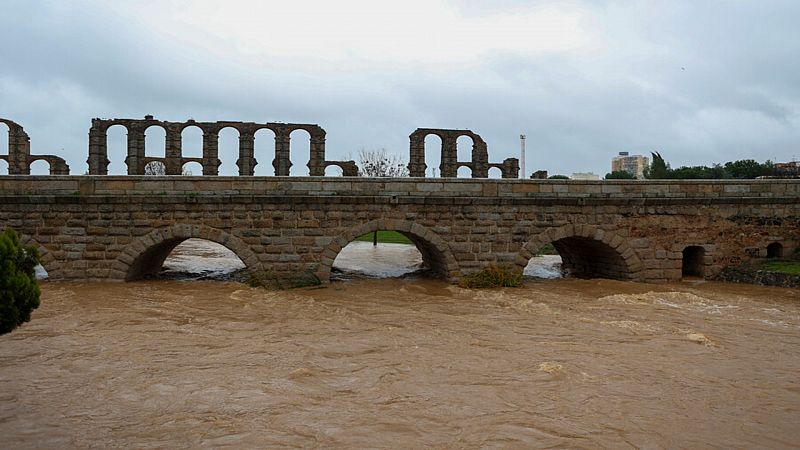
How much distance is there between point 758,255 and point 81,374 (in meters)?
15.3

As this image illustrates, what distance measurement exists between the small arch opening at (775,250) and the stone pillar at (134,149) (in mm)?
21432

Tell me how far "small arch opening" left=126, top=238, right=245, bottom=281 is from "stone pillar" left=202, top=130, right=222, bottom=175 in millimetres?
3423

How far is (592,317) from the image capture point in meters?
10.9

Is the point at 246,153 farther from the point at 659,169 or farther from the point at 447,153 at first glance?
the point at 659,169

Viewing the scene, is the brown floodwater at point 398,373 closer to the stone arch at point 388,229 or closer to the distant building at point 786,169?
the stone arch at point 388,229

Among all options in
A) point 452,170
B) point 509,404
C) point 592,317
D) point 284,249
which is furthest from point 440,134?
point 509,404

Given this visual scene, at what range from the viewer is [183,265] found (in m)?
19.4

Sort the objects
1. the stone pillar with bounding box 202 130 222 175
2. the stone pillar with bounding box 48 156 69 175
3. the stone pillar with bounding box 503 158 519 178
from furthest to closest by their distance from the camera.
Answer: the stone pillar with bounding box 503 158 519 178, the stone pillar with bounding box 48 156 69 175, the stone pillar with bounding box 202 130 222 175

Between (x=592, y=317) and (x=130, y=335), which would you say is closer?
(x=130, y=335)

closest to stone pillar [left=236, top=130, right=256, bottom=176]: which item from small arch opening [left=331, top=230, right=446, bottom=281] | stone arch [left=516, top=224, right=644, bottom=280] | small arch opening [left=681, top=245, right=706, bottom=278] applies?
small arch opening [left=331, top=230, right=446, bottom=281]

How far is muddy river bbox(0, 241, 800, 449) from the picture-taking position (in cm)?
550

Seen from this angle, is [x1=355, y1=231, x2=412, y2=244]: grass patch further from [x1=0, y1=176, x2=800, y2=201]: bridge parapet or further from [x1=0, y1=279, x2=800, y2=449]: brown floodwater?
[x1=0, y1=279, x2=800, y2=449]: brown floodwater

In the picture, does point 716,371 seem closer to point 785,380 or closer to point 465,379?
point 785,380

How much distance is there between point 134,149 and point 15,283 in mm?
20829
